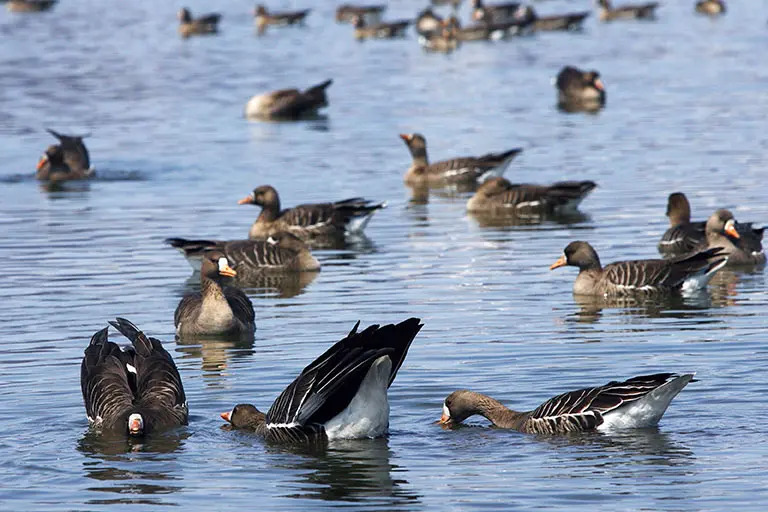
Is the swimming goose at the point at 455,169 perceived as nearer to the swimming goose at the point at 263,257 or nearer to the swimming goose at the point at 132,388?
the swimming goose at the point at 263,257

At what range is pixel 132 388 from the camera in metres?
14.3

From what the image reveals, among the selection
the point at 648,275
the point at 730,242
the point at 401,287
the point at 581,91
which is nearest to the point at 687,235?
the point at 730,242

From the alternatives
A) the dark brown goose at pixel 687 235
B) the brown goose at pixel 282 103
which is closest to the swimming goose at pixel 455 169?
the dark brown goose at pixel 687 235

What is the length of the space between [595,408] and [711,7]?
59.5m

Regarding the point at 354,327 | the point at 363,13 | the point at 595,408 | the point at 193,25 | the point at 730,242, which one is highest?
the point at 363,13

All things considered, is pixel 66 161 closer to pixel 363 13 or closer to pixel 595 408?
pixel 595 408

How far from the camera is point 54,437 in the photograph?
13.4 meters

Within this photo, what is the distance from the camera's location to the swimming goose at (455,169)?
96.1 feet

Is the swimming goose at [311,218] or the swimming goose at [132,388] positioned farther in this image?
the swimming goose at [311,218]

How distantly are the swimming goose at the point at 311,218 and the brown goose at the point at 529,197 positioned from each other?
95.7 inches

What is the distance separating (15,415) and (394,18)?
214 ft

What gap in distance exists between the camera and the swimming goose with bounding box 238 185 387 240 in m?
24.1

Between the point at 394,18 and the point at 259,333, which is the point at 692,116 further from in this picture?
the point at 394,18

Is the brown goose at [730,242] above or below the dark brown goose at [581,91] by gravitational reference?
below
